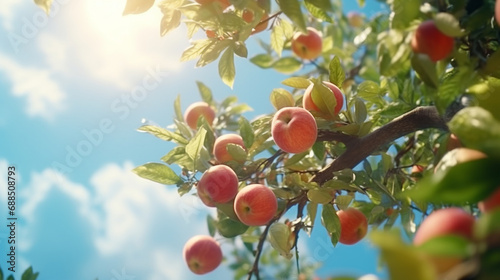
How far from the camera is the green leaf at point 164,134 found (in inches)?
90.3

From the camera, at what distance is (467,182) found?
774 mm

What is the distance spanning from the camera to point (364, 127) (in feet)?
6.62

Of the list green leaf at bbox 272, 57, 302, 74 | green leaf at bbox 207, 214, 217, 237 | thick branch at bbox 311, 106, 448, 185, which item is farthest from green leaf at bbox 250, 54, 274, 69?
thick branch at bbox 311, 106, 448, 185

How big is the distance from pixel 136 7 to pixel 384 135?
3.77 feet

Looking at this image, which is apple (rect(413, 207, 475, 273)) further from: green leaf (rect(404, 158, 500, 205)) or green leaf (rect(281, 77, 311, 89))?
green leaf (rect(281, 77, 311, 89))

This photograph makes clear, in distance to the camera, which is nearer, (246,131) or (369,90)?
(246,131)

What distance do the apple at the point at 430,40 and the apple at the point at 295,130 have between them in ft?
2.43

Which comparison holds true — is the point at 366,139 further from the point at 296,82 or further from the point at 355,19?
the point at 355,19

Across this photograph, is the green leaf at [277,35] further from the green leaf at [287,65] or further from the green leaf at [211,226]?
the green leaf at [211,226]

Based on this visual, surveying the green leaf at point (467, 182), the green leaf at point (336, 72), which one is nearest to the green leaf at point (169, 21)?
the green leaf at point (336, 72)

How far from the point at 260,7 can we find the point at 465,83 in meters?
0.78

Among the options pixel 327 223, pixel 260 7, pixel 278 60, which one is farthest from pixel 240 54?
pixel 278 60

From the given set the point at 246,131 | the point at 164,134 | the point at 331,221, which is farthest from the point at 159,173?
the point at 331,221

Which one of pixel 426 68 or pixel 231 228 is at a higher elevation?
pixel 426 68
